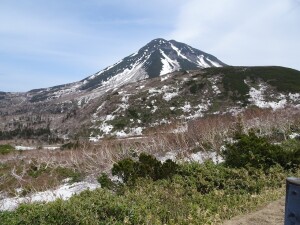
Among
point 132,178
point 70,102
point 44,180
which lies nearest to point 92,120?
point 44,180

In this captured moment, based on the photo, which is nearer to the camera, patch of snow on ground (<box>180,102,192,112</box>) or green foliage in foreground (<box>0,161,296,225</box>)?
green foliage in foreground (<box>0,161,296,225</box>)

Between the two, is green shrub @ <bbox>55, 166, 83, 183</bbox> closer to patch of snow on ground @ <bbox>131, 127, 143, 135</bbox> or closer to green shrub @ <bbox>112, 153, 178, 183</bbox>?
green shrub @ <bbox>112, 153, 178, 183</bbox>

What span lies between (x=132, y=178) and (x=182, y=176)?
1748 mm

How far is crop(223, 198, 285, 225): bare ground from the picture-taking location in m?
7.54

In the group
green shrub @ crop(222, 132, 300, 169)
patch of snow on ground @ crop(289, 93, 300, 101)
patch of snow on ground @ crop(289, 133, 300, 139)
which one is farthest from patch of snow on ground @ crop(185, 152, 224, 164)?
patch of snow on ground @ crop(289, 93, 300, 101)

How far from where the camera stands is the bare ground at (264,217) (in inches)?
297

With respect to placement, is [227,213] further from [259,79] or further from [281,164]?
[259,79]

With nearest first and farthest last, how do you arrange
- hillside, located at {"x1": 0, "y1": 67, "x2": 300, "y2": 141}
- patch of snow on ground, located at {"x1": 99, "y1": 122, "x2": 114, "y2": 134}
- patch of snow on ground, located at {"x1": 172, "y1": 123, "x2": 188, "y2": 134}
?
patch of snow on ground, located at {"x1": 172, "y1": 123, "x2": 188, "y2": 134} → patch of snow on ground, located at {"x1": 99, "y1": 122, "x2": 114, "y2": 134} → hillside, located at {"x1": 0, "y1": 67, "x2": 300, "y2": 141}

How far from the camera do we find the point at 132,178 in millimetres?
14195

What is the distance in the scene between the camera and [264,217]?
779 centimetres

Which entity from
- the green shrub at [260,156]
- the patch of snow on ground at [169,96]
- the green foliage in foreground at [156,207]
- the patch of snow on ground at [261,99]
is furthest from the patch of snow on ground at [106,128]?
the green foliage in foreground at [156,207]

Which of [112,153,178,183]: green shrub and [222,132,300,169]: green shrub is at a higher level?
[222,132,300,169]: green shrub

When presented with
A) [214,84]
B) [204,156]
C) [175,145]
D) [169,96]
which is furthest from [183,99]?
[204,156]

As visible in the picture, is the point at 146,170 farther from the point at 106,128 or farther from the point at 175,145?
the point at 106,128
